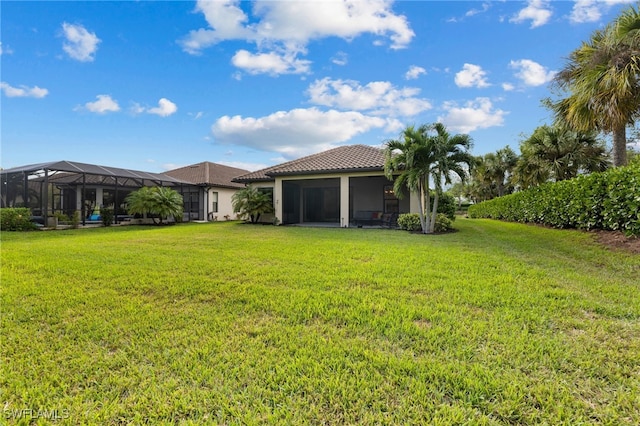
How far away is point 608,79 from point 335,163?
10.8 m

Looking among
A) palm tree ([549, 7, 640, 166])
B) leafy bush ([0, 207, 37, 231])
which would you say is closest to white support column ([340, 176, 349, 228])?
palm tree ([549, 7, 640, 166])

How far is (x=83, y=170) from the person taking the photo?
1625 centimetres

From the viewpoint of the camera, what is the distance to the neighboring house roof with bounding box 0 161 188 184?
1518 cm

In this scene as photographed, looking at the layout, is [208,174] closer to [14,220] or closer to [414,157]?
[14,220]

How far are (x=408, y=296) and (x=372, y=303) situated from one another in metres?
0.61

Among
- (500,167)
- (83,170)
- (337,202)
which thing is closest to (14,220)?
(83,170)

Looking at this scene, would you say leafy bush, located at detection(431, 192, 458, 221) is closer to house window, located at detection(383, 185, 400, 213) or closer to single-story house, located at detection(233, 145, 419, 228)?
single-story house, located at detection(233, 145, 419, 228)

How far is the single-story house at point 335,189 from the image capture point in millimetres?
15555

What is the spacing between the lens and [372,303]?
3818 millimetres

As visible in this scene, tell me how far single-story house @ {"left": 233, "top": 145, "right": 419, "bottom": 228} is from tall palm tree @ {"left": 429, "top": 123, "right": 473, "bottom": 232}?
2.81m

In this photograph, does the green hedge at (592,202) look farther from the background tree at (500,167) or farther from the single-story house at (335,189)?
the background tree at (500,167)

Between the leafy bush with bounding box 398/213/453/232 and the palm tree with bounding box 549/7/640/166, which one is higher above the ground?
the palm tree with bounding box 549/7/640/166

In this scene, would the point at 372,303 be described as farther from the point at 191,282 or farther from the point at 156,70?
the point at 156,70

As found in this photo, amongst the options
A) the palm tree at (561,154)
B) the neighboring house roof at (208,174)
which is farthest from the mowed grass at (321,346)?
the neighboring house roof at (208,174)
